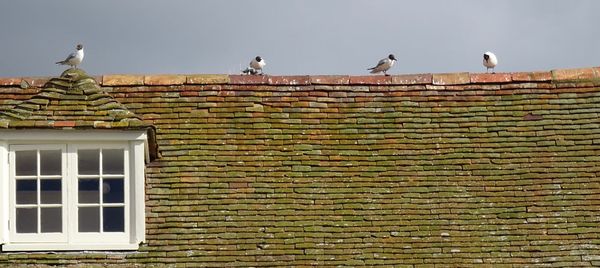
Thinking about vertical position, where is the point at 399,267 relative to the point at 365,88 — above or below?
below

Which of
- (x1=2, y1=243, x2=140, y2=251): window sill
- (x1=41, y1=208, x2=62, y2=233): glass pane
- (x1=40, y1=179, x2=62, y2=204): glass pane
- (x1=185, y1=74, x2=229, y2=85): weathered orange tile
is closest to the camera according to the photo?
(x1=2, y1=243, x2=140, y2=251): window sill

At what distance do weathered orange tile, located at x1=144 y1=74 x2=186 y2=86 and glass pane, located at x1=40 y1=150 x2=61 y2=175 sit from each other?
2637mm

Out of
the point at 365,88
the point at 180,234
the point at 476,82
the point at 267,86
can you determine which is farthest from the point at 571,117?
the point at 180,234

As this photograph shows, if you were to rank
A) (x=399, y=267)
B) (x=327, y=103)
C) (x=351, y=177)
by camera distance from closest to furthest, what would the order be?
(x=399, y=267)
(x=351, y=177)
(x=327, y=103)

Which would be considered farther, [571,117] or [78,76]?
[571,117]

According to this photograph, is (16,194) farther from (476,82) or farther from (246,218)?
(476,82)

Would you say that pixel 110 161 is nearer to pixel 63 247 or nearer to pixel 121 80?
pixel 63 247

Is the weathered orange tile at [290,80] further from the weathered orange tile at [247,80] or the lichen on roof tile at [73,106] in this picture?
the lichen on roof tile at [73,106]

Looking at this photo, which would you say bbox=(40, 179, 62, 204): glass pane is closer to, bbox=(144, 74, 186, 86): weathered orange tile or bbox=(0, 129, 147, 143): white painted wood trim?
bbox=(0, 129, 147, 143): white painted wood trim

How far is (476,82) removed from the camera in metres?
21.9

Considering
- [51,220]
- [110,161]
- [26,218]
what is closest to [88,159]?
[110,161]

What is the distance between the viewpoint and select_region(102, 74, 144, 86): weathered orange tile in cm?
2150

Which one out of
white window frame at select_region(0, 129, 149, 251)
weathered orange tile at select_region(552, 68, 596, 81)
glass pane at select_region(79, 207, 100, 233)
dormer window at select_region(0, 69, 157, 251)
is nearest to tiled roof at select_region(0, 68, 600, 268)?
weathered orange tile at select_region(552, 68, 596, 81)

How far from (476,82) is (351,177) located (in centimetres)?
287
